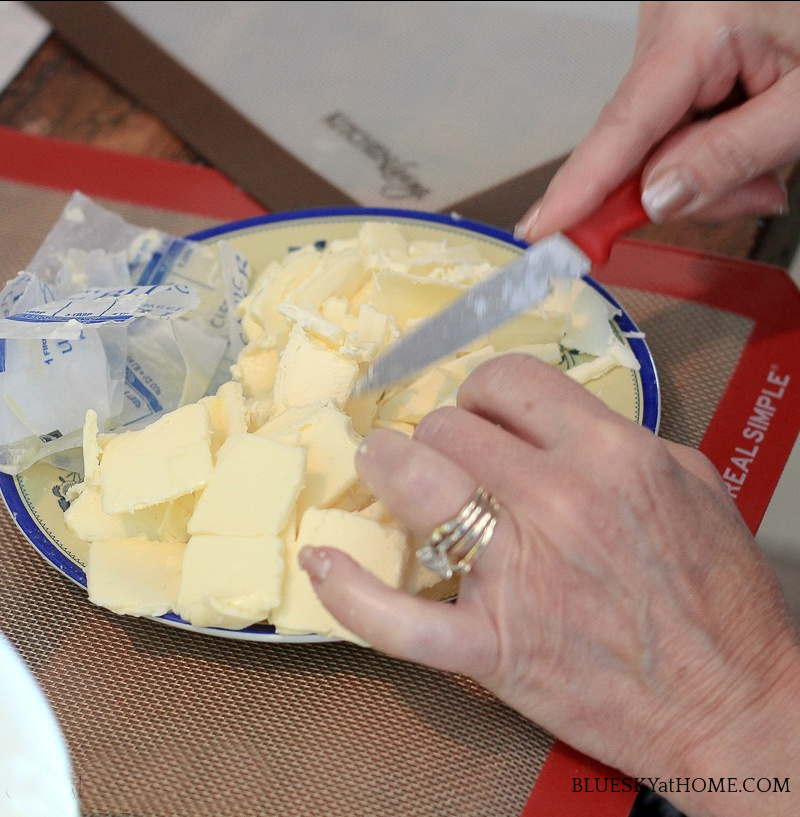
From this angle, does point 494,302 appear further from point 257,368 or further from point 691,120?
point 691,120

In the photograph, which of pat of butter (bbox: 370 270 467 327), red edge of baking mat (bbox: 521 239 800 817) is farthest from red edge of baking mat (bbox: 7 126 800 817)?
pat of butter (bbox: 370 270 467 327)

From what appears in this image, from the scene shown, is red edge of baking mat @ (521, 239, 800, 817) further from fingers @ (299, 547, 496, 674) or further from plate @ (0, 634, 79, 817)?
plate @ (0, 634, 79, 817)

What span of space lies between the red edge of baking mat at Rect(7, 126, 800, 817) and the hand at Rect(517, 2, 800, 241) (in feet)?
0.89

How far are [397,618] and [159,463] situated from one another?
0.33 meters

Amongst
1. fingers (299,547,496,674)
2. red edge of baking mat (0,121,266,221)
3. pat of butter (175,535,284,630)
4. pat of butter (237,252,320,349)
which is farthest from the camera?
red edge of baking mat (0,121,266,221)

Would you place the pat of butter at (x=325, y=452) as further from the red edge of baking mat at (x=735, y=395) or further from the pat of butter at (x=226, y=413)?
the red edge of baking mat at (x=735, y=395)

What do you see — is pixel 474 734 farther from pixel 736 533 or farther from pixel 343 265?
pixel 343 265

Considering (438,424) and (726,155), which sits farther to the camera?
(726,155)

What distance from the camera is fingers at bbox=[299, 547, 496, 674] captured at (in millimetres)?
681

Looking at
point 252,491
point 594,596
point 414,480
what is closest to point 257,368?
point 252,491

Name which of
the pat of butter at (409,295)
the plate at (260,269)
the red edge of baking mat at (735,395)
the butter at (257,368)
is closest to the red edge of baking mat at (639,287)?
the red edge of baking mat at (735,395)

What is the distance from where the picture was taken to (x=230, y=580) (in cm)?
80

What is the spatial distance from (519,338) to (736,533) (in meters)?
0.42

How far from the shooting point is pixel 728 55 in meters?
1.07
